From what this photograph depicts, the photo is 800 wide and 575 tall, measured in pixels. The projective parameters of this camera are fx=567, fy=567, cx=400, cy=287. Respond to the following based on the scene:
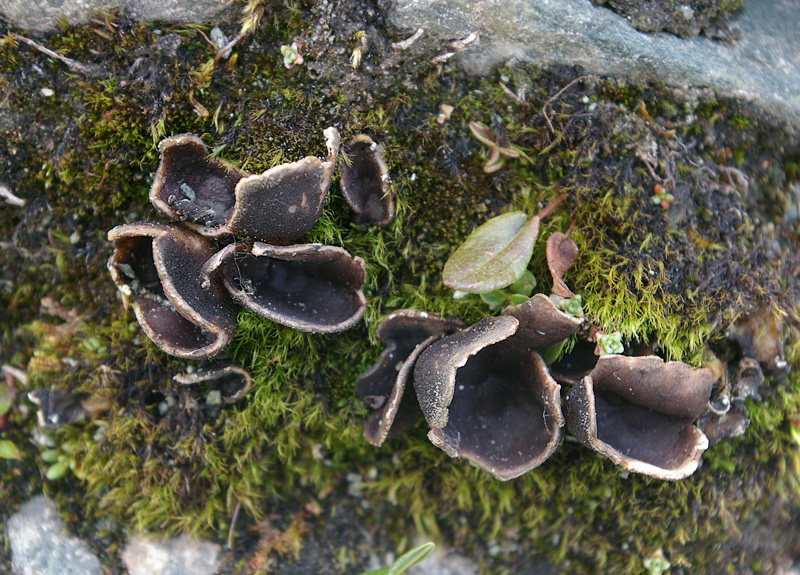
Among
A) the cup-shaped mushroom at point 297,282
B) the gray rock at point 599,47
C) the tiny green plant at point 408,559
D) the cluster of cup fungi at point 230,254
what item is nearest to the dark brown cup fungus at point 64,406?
the cluster of cup fungi at point 230,254

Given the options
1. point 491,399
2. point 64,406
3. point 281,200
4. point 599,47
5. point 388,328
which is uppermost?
point 599,47

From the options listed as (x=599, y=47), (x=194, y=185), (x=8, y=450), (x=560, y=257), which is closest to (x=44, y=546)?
(x=8, y=450)

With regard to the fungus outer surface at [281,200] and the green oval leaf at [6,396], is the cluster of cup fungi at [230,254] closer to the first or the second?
the fungus outer surface at [281,200]

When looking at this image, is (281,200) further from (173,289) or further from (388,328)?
(388,328)

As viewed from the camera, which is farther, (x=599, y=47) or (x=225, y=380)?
(x=225, y=380)

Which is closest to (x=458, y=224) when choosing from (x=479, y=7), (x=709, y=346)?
(x=479, y=7)

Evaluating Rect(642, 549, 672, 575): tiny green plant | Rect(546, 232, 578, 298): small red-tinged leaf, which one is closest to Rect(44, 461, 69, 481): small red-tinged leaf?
Rect(546, 232, 578, 298): small red-tinged leaf
